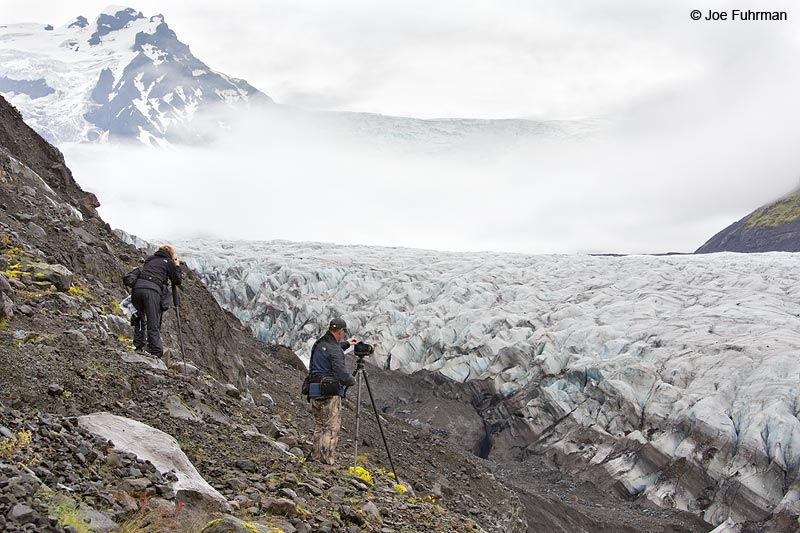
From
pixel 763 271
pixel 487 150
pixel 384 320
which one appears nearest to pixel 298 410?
pixel 384 320

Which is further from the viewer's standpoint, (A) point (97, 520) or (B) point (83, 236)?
(B) point (83, 236)

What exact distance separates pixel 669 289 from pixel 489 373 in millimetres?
13070

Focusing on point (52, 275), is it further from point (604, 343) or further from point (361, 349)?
point (604, 343)

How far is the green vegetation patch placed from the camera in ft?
337

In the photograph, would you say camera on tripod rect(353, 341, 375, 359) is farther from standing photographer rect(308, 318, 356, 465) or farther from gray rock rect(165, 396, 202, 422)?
gray rock rect(165, 396, 202, 422)

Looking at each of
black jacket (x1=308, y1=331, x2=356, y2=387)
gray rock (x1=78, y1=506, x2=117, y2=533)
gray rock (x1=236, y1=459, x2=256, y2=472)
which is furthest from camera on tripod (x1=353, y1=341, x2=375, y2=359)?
gray rock (x1=78, y1=506, x2=117, y2=533)

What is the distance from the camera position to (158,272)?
10.9 meters

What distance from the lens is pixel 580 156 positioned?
155 meters

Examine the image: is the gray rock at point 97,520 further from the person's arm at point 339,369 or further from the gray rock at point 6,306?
the gray rock at point 6,306

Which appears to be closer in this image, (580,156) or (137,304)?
(137,304)

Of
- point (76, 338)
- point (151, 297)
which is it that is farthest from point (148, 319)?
point (76, 338)

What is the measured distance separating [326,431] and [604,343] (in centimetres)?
2779

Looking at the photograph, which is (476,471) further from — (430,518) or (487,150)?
(487,150)

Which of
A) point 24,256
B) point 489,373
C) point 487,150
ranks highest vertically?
point 487,150
